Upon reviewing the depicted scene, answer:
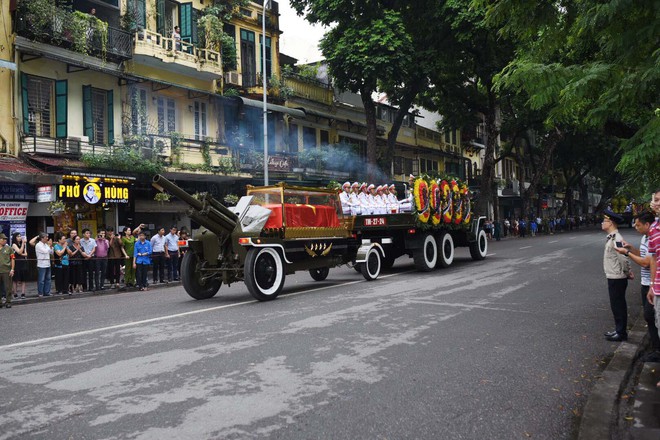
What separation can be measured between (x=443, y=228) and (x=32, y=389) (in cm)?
1465

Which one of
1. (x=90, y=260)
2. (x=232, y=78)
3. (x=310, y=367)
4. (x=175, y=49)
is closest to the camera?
Answer: (x=310, y=367)

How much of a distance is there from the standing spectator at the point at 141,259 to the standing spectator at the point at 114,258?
0.60 m

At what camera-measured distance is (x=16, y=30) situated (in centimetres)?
1873

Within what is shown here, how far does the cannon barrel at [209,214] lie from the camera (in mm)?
11461

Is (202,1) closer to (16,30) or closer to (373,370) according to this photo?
(16,30)

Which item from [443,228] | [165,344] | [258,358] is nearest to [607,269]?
[258,358]

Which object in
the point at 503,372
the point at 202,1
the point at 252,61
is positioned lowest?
Answer: the point at 503,372

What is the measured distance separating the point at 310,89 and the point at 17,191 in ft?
59.9

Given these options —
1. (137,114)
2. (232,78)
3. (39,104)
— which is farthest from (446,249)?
(39,104)

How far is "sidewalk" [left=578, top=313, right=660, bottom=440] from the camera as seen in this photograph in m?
4.53

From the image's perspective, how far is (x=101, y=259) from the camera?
656 inches

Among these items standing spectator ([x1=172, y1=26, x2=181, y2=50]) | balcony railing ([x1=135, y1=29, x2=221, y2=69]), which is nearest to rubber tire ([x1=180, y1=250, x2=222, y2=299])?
balcony railing ([x1=135, y1=29, x2=221, y2=69])

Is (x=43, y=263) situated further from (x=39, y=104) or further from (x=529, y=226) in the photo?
(x=529, y=226)

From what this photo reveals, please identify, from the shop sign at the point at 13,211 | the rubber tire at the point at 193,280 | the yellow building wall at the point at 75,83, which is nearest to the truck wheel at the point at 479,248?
the rubber tire at the point at 193,280
